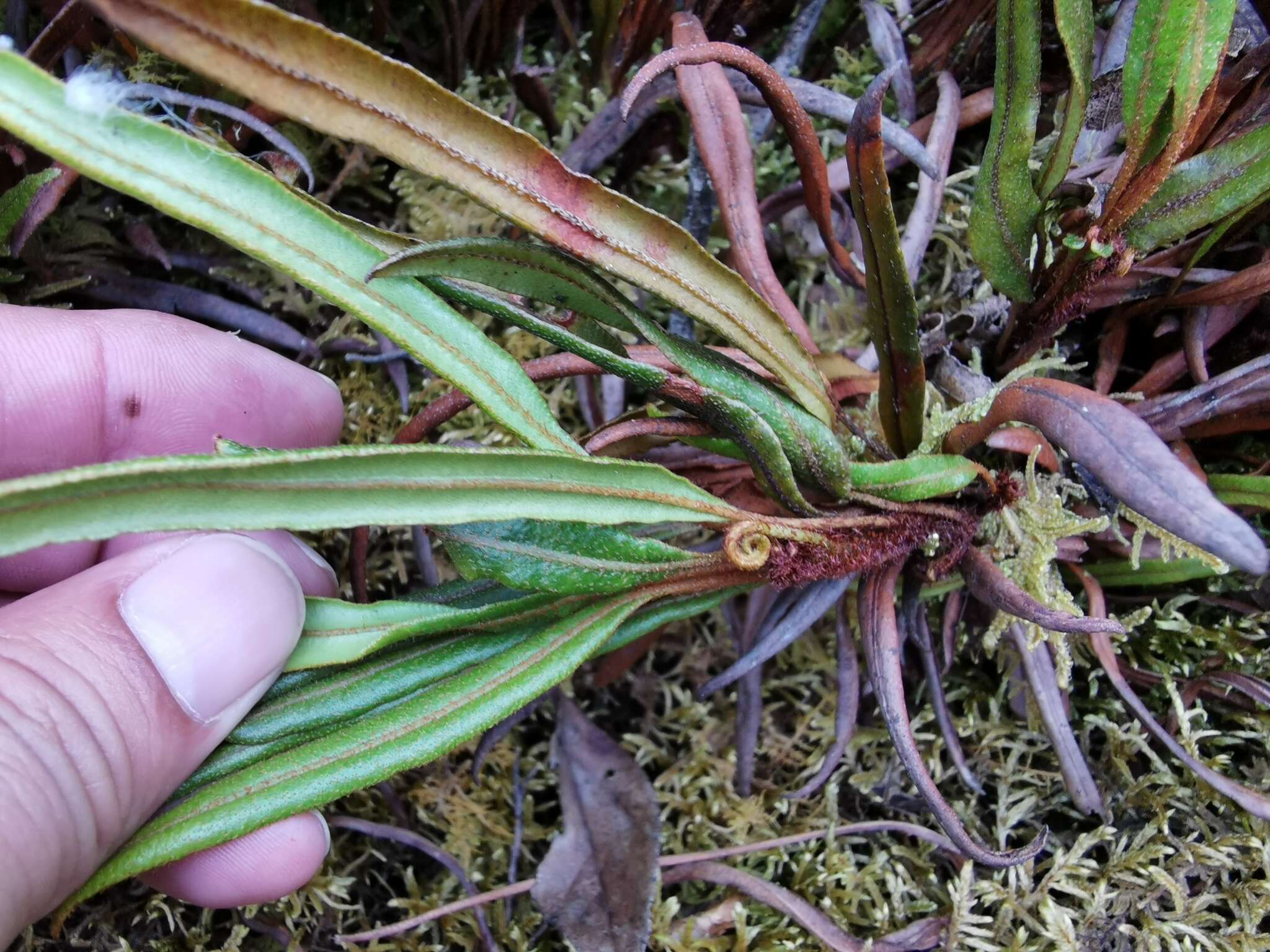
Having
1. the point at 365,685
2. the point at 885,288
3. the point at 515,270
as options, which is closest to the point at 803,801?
the point at 365,685

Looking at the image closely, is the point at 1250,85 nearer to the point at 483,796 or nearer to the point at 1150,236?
the point at 1150,236

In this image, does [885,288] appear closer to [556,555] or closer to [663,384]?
[663,384]

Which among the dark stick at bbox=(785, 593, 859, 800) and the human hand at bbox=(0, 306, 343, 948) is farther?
the dark stick at bbox=(785, 593, 859, 800)

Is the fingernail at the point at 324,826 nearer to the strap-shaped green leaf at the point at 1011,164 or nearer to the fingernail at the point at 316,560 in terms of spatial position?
the fingernail at the point at 316,560

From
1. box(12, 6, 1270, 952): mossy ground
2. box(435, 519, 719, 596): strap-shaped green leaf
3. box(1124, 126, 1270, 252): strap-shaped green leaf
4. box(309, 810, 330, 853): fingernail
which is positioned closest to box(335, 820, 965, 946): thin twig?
box(12, 6, 1270, 952): mossy ground

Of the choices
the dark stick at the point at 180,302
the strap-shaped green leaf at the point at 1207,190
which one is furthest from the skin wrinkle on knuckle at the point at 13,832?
the strap-shaped green leaf at the point at 1207,190

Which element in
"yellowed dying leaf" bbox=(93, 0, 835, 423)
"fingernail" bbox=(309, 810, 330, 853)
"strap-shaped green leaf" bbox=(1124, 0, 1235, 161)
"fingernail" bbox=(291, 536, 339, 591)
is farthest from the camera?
"fingernail" bbox=(291, 536, 339, 591)

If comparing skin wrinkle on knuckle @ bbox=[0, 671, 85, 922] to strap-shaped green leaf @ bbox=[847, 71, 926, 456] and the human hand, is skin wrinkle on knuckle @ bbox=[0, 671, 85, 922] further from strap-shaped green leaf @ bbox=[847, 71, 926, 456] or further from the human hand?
strap-shaped green leaf @ bbox=[847, 71, 926, 456]
